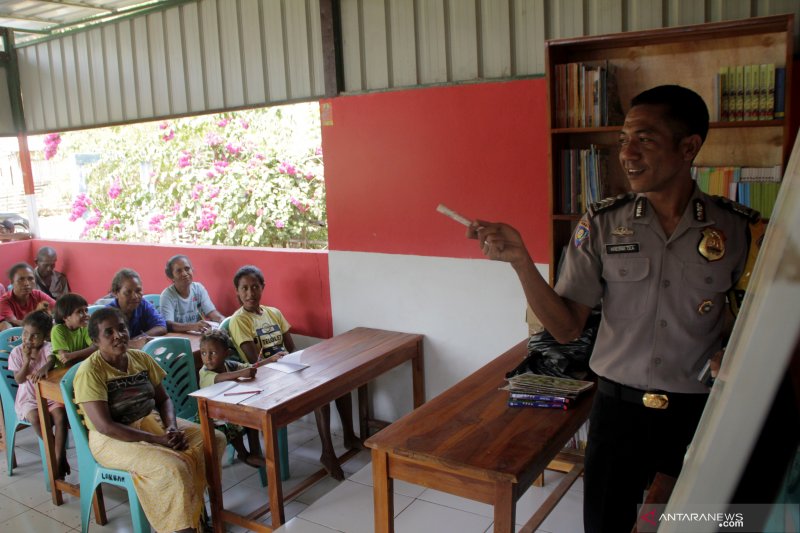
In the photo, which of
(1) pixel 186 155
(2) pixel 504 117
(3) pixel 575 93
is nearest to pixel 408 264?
(2) pixel 504 117

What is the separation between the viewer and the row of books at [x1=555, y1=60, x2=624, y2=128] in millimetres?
3033

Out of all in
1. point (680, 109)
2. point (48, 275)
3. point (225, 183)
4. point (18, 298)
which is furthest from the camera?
point (225, 183)

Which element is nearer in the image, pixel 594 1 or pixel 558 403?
pixel 558 403

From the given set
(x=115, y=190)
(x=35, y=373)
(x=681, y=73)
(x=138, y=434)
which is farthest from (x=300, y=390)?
(x=115, y=190)

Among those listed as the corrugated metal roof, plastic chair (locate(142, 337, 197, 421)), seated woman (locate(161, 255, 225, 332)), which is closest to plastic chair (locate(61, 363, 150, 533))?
A: plastic chair (locate(142, 337, 197, 421))

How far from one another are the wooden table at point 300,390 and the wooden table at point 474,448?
33.2 inches

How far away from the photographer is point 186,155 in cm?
696

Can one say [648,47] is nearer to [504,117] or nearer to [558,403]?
[504,117]

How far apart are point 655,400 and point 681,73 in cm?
193

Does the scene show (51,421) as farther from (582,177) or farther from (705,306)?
(705,306)

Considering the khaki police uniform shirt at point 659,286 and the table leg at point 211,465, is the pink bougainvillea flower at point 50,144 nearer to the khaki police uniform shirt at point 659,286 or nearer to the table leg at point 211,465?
the table leg at point 211,465

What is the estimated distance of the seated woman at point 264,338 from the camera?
3855 millimetres

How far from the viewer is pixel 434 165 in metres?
3.85

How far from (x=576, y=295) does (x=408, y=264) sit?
7.68 feet
